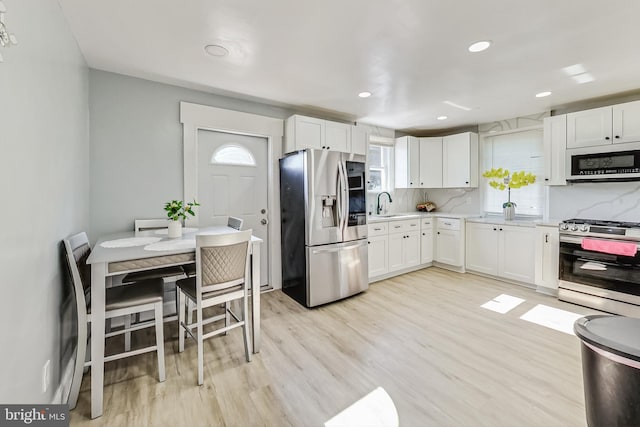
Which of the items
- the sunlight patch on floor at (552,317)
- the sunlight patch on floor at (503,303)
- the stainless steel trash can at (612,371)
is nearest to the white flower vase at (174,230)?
the stainless steel trash can at (612,371)

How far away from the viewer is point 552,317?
2.87 meters

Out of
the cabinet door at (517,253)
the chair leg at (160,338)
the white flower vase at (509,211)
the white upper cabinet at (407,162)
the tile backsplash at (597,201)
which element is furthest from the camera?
the white upper cabinet at (407,162)

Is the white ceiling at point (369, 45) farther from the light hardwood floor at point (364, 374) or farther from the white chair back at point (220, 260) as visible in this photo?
the light hardwood floor at point (364, 374)

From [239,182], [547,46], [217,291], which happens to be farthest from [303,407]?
[547,46]

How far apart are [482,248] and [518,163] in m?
1.42

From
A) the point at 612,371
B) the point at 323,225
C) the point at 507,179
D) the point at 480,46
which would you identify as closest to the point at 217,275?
the point at 323,225

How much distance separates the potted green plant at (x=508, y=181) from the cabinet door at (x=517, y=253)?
33 centimetres

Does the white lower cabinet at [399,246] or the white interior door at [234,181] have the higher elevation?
the white interior door at [234,181]

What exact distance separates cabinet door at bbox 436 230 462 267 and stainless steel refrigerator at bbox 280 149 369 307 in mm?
1782

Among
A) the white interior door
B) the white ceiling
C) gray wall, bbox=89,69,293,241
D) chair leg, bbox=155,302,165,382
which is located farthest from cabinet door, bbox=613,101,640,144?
chair leg, bbox=155,302,165,382

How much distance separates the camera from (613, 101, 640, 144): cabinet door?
300cm

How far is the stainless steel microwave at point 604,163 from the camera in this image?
3.02 meters

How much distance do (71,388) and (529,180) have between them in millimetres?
5228

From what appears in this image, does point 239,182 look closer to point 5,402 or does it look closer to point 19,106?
point 19,106
